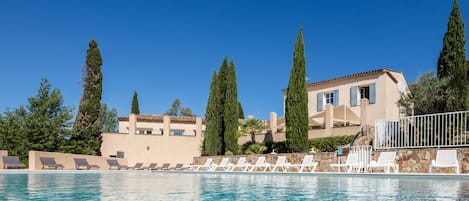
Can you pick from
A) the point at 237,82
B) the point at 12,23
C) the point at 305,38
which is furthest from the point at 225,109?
the point at 12,23

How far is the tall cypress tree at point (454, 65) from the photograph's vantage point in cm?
1617

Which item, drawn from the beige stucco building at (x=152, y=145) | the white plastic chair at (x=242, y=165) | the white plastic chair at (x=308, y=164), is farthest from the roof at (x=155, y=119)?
the white plastic chair at (x=308, y=164)

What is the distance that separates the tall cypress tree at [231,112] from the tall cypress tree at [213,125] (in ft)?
2.58

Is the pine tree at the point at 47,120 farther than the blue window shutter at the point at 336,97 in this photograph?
No

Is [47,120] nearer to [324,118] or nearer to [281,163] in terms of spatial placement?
A: [281,163]

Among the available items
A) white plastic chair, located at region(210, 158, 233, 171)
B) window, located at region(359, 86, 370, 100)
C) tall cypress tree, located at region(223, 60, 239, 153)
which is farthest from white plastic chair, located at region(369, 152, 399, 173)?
window, located at region(359, 86, 370, 100)

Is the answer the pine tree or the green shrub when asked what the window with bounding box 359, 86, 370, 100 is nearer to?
the green shrub

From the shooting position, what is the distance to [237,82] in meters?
26.5

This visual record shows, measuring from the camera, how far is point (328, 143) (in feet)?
74.3

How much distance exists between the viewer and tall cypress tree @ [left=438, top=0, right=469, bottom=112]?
1617cm

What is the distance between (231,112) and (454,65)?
12494 millimetres

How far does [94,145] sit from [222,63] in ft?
30.9

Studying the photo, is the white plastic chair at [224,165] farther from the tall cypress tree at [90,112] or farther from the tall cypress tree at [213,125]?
the tall cypress tree at [90,112]

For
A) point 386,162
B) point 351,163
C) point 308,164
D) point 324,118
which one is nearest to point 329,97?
point 324,118
